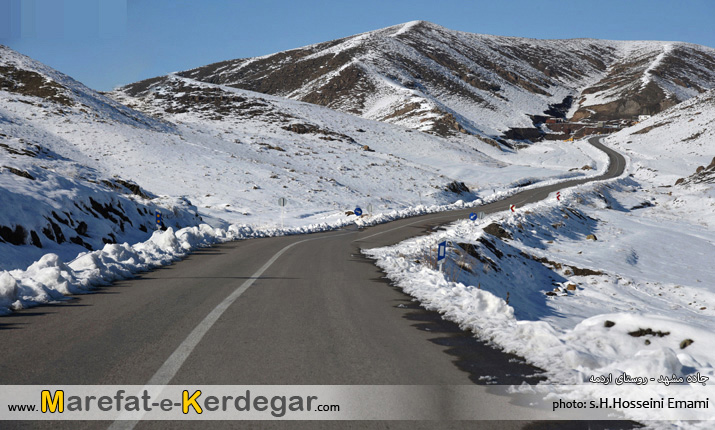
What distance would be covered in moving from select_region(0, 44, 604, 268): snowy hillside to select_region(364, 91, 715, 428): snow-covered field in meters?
11.0

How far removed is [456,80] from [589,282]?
451 ft

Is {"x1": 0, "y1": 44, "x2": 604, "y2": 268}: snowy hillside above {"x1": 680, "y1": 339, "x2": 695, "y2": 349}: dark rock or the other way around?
above

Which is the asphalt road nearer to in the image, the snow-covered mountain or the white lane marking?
the white lane marking

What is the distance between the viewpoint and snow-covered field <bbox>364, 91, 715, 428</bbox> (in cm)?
436

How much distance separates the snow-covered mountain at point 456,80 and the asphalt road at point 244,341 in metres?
87.2

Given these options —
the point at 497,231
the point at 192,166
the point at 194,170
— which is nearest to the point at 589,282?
the point at 497,231

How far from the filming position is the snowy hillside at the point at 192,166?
1489 centimetres

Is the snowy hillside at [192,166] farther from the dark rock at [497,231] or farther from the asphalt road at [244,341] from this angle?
the dark rock at [497,231]

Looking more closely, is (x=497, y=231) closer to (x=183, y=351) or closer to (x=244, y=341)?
(x=244, y=341)

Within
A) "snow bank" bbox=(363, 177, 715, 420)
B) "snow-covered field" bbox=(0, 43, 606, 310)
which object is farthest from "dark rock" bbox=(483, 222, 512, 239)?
"snow-covered field" bbox=(0, 43, 606, 310)

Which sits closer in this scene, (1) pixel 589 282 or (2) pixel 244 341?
(2) pixel 244 341

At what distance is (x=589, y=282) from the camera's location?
15.7 metres

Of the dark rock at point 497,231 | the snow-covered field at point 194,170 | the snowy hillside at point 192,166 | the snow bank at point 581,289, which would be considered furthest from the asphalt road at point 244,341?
the dark rock at point 497,231

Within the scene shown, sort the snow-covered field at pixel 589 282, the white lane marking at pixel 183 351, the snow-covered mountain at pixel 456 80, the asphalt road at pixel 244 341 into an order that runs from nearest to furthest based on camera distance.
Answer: the white lane marking at pixel 183 351, the asphalt road at pixel 244 341, the snow-covered field at pixel 589 282, the snow-covered mountain at pixel 456 80
